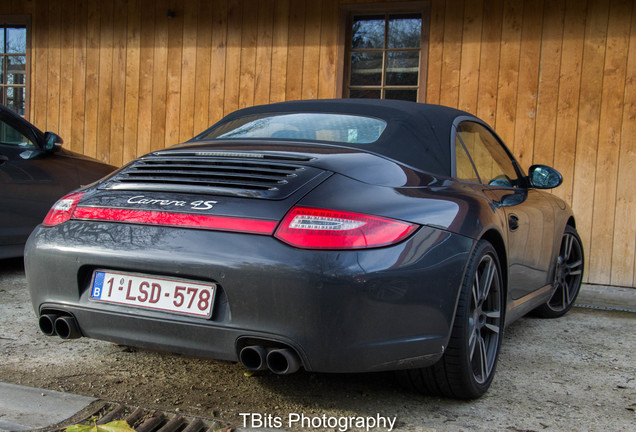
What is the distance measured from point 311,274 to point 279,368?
372 millimetres

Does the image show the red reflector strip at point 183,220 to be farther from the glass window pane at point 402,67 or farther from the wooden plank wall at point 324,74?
the glass window pane at point 402,67

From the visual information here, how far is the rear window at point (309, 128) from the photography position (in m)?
3.10

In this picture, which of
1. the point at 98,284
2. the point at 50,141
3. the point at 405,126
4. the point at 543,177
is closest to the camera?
the point at 98,284

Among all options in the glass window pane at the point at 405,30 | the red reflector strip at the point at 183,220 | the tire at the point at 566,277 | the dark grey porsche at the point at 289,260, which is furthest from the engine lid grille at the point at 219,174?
the glass window pane at the point at 405,30

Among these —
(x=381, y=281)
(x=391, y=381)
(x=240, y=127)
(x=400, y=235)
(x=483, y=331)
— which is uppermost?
(x=240, y=127)

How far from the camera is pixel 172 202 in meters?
2.44

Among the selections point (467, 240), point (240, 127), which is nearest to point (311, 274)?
point (467, 240)

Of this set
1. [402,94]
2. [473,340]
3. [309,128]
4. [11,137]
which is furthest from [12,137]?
[473,340]

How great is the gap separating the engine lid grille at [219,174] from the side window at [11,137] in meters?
3.04

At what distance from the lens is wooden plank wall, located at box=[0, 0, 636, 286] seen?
242 inches

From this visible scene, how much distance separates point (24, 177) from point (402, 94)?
12.3 feet

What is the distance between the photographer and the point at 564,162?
6.29 meters

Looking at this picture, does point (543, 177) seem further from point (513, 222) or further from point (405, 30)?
point (405, 30)

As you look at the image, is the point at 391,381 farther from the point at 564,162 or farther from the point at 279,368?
the point at 564,162
